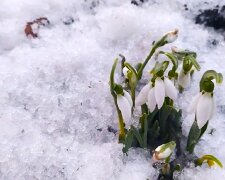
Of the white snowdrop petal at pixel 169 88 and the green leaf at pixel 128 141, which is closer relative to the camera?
the white snowdrop petal at pixel 169 88

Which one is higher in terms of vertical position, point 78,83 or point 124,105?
point 124,105

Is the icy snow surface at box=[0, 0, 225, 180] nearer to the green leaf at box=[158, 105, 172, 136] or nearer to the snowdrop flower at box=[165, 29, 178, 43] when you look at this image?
the green leaf at box=[158, 105, 172, 136]

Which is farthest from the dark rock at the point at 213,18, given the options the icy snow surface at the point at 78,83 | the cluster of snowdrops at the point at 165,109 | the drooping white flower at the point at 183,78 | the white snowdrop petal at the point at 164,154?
the white snowdrop petal at the point at 164,154

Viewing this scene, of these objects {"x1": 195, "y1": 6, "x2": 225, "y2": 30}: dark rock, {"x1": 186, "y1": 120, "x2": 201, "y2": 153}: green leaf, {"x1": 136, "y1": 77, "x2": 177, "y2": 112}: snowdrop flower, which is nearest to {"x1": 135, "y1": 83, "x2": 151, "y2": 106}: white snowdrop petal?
{"x1": 136, "y1": 77, "x2": 177, "y2": 112}: snowdrop flower

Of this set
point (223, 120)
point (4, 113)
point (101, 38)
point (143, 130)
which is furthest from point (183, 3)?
point (4, 113)

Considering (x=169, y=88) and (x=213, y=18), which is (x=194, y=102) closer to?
(x=169, y=88)

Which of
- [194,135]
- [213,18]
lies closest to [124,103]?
[194,135]

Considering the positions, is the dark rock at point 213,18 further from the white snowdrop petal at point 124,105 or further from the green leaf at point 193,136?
the white snowdrop petal at point 124,105
